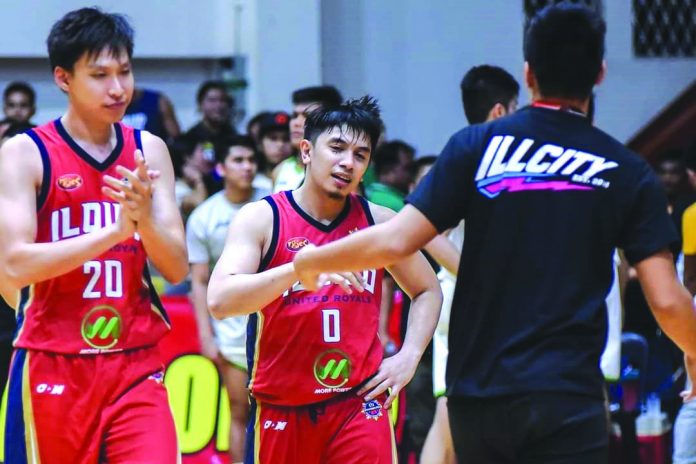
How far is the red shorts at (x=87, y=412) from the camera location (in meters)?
4.88

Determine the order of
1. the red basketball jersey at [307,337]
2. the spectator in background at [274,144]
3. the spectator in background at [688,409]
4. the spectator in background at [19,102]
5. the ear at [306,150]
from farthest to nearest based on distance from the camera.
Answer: the spectator in background at [19,102] < the spectator in background at [274,144] < the spectator in background at [688,409] < the ear at [306,150] < the red basketball jersey at [307,337]

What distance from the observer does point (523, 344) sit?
3834 millimetres

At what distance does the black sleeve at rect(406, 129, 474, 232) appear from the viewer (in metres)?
3.85

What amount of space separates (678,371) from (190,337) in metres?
3.42

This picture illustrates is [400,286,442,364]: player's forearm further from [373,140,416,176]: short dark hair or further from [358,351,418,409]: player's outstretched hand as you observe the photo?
[373,140,416,176]: short dark hair

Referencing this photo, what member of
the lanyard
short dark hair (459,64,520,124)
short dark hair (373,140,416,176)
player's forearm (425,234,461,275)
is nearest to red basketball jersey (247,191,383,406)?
the lanyard

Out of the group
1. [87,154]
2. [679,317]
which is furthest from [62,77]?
[679,317]

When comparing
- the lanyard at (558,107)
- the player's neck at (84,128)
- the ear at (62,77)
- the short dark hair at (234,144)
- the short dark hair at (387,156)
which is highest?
the ear at (62,77)

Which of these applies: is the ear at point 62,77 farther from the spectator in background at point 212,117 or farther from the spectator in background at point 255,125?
the spectator in background at point 212,117

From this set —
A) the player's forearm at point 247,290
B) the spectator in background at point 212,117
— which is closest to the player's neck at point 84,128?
the player's forearm at point 247,290

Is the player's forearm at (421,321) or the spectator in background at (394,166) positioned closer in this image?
the player's forearm at (421,321)

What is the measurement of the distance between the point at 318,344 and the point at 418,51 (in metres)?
8.23

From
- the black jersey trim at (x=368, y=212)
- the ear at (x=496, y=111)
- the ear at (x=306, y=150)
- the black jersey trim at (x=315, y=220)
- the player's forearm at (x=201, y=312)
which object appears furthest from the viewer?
the player's forearm at (x=201, y=312)

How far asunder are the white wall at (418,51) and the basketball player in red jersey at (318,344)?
301 inches
